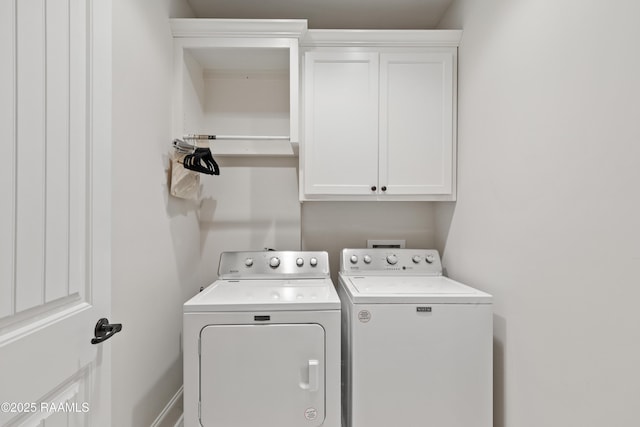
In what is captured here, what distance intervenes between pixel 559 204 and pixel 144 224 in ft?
5.76

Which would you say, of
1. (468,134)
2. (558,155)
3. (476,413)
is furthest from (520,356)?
(468,134)

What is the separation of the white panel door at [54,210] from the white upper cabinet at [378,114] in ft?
3.84

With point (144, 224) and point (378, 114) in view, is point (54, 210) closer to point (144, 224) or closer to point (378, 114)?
point (144, 224)

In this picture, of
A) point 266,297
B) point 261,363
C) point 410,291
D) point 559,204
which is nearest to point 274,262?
point 266,297

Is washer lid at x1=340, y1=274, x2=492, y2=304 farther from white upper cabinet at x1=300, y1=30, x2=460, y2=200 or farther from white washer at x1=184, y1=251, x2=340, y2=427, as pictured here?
white upper cabinet at x1=300, y1=30, x2=460, y2=200

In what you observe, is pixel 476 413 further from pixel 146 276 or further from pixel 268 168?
pixel 268 168

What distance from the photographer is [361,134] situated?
6.38 ft

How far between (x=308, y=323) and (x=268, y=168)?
1.29 m

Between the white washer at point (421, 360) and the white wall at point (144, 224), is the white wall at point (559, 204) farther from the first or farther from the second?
the white wall at point (144, 224)

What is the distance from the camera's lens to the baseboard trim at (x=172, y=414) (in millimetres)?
1652

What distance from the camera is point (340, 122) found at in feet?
6.37

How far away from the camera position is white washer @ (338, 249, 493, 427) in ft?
4.65

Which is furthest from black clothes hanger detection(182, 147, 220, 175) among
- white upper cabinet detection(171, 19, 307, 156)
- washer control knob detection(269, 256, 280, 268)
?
washer control knob detection(269, 256, 280, 268)

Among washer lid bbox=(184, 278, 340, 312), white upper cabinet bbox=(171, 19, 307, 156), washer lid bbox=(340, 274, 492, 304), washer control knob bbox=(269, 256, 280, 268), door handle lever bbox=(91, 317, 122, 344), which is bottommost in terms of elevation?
washer lid bbox=(184, 278, 340, 312)
